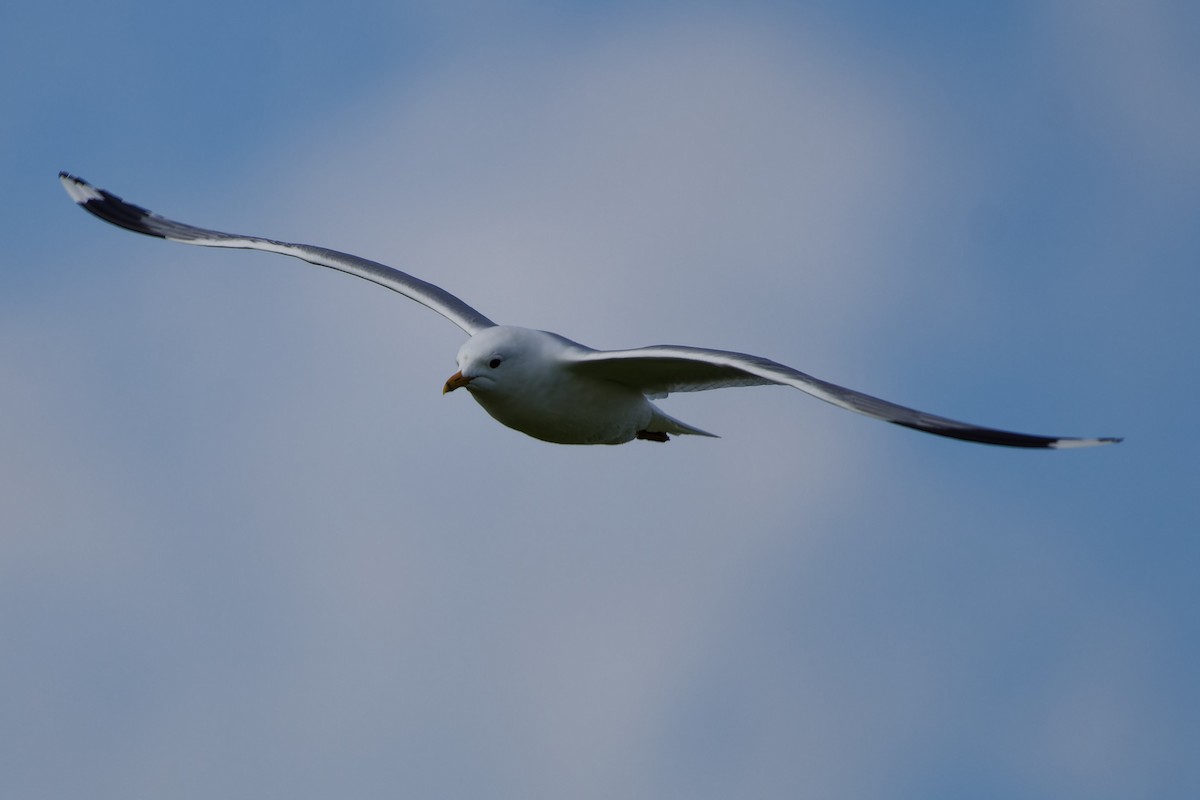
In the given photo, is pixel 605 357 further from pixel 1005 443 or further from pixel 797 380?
pixel 1005 443

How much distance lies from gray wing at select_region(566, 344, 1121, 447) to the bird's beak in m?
0.66

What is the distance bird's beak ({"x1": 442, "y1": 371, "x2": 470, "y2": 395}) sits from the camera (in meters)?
10.3

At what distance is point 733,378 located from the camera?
428 inches

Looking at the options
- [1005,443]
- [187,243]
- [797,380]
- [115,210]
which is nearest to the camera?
[1005,443]

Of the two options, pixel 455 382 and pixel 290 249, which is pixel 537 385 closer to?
pixel 455 382

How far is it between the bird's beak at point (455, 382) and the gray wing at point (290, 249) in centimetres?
107

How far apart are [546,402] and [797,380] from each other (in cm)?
189

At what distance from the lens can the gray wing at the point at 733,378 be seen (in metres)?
8.79

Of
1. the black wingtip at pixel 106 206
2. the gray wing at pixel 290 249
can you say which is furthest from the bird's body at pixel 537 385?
the black wingtip at pixel 106 206

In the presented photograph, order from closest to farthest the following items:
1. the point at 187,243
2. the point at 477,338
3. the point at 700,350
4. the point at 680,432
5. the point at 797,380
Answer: the point at 797,380 < the point at 700,350 < the point at 477,338 < the point at 680,432 < the point at 187,243

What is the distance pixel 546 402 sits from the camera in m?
A: 10.5

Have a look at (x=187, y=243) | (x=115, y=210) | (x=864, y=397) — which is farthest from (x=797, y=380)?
(x=115, y=210)

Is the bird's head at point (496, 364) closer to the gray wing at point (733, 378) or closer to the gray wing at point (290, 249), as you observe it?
the gray wing at point (733, 378)

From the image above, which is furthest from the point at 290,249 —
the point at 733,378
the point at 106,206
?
the point at 733,378
